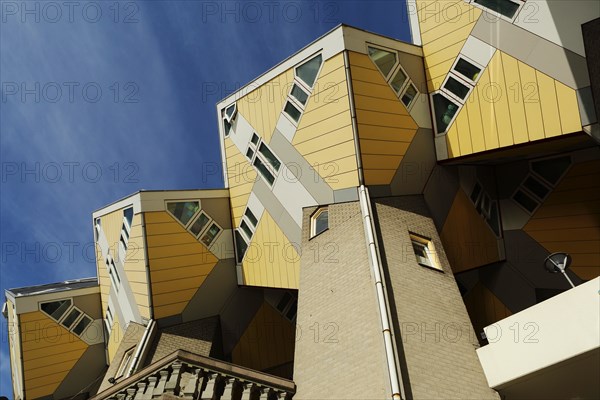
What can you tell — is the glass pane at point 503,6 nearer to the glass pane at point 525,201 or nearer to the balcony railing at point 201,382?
the glass pane at point 525,201

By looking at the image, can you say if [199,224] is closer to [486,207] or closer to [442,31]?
[442,31]

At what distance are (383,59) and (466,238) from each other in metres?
6.11

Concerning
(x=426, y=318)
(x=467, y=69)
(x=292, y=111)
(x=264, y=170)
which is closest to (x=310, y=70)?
(x=292, y=111)

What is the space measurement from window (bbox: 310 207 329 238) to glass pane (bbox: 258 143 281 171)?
2.20 m

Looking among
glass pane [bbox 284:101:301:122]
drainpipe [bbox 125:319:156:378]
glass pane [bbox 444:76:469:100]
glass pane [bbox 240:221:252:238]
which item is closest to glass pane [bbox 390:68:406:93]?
glass pane [bbox 444:76:469:100]

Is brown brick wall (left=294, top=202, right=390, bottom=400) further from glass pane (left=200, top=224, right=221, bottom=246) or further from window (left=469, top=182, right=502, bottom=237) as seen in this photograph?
window (left=469, top=182, right=502, bottom=237)

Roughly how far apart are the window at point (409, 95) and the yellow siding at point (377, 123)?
26 cm

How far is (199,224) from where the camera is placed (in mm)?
12039

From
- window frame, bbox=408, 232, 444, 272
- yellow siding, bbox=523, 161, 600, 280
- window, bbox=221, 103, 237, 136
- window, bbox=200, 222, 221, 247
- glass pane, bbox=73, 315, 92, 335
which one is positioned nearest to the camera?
window frame, bbox=408, 232, 444, 272

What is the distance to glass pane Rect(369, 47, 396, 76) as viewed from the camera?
31.3ft

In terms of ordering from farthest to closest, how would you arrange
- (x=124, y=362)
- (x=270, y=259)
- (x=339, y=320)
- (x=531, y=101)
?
1. (x=270, y=259)
2. (x=124, y=362)
3. (x=531, y=101)
4. (x=339, y=320)

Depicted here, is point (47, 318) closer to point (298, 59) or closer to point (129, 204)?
point (129, 204)

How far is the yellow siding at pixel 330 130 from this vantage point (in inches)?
350

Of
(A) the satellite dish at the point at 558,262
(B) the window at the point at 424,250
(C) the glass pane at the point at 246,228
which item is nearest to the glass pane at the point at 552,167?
(A) the satellite dish at the point at 558,262
